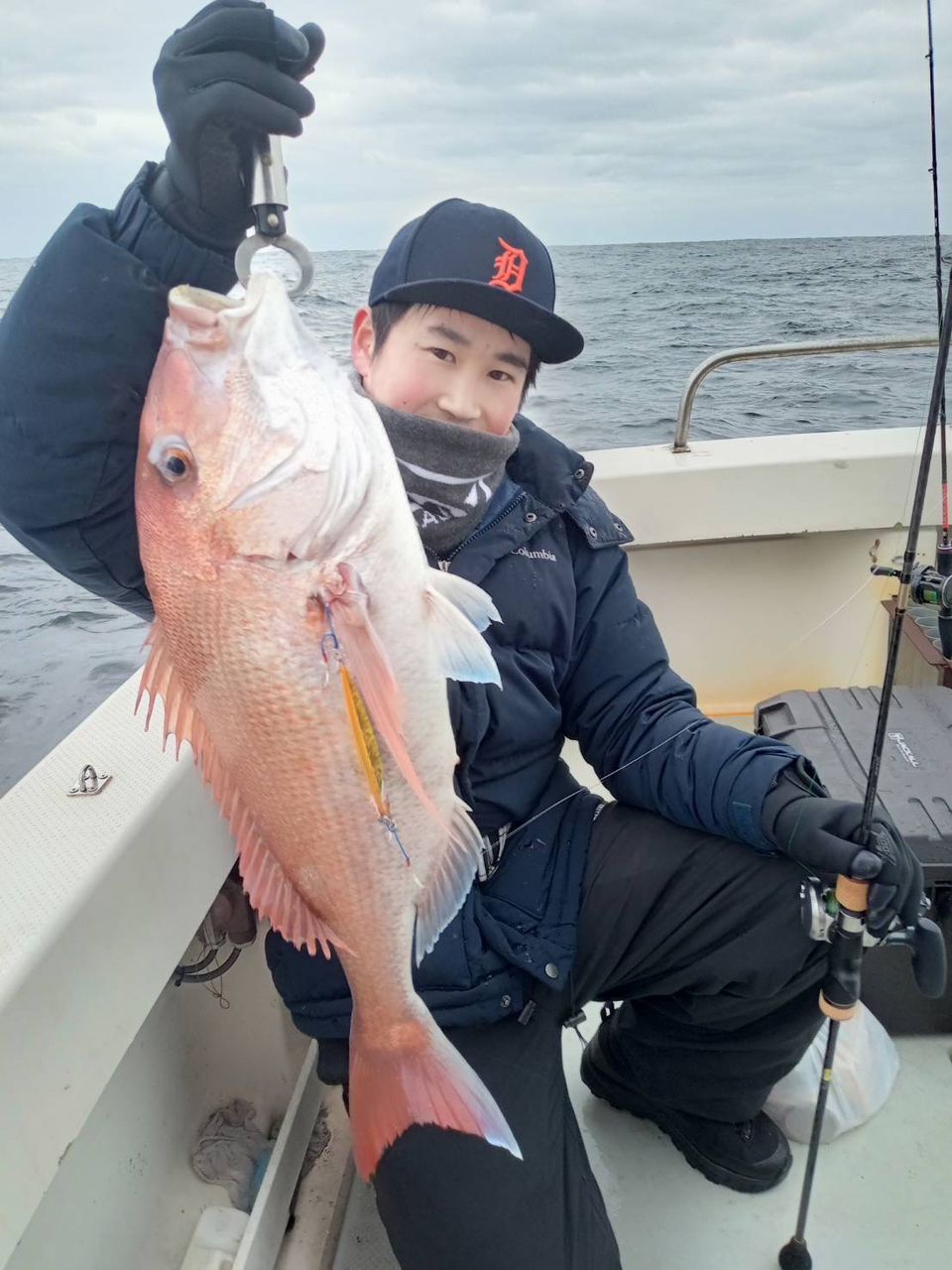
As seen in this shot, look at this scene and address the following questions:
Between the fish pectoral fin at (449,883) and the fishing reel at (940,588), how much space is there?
4.93 feet

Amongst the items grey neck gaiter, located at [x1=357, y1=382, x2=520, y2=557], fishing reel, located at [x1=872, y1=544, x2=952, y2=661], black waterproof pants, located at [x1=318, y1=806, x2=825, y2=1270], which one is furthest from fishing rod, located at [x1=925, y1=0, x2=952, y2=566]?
black waterproof pants, located at [x1=318, y1=806, x2=825, y2=1270]

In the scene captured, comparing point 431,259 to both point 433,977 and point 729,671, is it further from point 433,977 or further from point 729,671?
point 729,671

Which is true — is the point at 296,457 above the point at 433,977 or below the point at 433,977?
above

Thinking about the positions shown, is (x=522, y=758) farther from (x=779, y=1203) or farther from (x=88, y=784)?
(x=779, y=1203)

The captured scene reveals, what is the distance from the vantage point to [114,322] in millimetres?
1306

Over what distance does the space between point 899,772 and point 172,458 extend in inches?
75.1

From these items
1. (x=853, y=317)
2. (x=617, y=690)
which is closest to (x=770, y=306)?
(x=853, y=317)

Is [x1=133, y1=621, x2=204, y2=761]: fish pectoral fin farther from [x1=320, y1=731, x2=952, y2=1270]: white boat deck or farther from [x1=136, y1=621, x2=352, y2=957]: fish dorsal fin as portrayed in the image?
[x1=320, y1=731, x2=952, y2=1270]: white boat deck

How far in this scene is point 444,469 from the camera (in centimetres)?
166

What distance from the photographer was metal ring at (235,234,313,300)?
4.03 feet

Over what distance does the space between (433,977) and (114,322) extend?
1.25 metres

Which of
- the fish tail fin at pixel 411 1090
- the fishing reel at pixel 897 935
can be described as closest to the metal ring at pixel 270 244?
the fish tail fin at pixel 411 1090

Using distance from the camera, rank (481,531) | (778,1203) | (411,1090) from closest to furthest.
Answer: (411,1090) < (481,531) < (778,1203)

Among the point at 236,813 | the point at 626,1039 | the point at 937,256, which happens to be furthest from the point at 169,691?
the point at 937,256
